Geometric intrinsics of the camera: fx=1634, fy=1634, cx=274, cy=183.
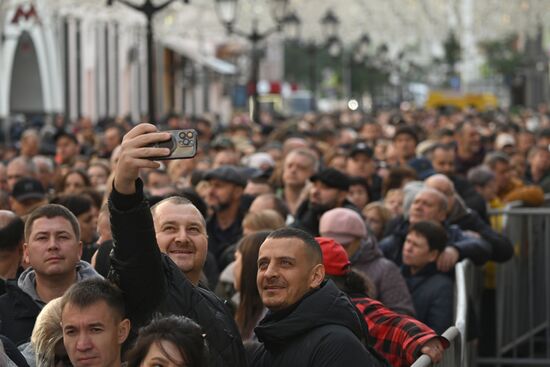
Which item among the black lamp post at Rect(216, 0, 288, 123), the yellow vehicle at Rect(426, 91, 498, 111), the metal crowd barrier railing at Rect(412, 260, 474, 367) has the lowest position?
the metal crowd barrier railing at Rect(412, 260, 474, 367)

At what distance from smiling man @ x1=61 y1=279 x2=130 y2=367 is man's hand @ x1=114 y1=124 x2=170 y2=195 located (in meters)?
0.61

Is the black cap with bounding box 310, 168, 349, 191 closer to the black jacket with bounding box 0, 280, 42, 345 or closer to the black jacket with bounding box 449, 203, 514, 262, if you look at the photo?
the black jacket with bounding box 449, 203, 514, 262

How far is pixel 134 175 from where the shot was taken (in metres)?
5.98

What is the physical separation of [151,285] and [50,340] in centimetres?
55

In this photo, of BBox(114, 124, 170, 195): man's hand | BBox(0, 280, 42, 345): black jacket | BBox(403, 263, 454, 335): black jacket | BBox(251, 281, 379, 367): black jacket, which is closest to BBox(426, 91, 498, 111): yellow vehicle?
BBox(403, 263, 454, 335): black jacket

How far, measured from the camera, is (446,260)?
11.1 m

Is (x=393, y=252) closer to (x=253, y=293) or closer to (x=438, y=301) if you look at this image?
(x=438, y=301)

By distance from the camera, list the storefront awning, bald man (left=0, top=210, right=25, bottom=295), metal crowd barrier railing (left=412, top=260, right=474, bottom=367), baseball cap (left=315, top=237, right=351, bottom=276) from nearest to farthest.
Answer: metal crowd barrier railing (left=412, top=260, right=474, bottom=367), baseball cap (left=315, top=237, right=351, bottom=276), bald man (left=0, top=210, right=25, bottom=295), the storefront awning

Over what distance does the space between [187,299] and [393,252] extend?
544cm

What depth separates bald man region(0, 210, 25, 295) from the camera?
8.69 meters

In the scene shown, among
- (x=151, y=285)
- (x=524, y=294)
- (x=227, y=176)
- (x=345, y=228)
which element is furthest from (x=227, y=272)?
(x=524, y=294)

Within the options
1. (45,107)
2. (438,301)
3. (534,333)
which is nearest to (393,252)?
(438,301)

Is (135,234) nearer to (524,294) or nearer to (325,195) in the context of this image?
(325,195)

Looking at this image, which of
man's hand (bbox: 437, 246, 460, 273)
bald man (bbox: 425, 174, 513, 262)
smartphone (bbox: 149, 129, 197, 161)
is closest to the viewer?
smartphone (bbox: 149, 129, 197, 161)
